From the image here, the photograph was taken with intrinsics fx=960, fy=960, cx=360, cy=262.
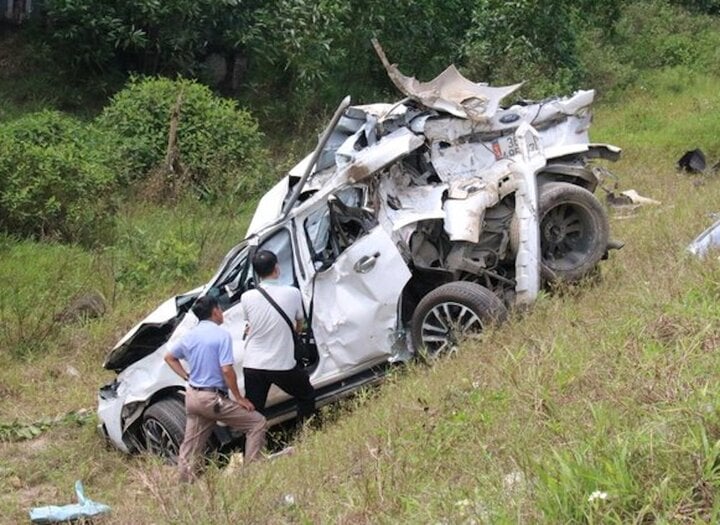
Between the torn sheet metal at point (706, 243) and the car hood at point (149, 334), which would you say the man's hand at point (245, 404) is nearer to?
the car hood at point (149, 334)

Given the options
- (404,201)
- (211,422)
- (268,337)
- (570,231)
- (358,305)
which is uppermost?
(404,201)

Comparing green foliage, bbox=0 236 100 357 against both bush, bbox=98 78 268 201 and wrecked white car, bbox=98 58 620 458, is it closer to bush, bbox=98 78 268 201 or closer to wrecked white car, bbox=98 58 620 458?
wrecked white car, bbox=98 58 620 458

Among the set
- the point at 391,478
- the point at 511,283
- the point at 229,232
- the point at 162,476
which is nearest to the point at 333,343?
the point at 511,283

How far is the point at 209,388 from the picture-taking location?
6750 mm

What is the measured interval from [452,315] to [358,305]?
73 cm

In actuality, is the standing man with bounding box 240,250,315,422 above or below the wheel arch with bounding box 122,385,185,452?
above

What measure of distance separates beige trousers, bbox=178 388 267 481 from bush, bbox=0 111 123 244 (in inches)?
256

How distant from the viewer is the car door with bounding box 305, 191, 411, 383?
292 inches

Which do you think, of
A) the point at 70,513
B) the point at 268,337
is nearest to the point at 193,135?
the point at 268,337

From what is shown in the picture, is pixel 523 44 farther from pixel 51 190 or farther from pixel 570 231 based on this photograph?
pixel 570 231

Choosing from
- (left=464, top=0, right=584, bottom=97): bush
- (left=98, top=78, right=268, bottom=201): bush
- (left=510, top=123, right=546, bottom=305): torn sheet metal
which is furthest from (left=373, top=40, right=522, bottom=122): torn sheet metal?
(left=464, top=0, right=584, bottom=97): bush

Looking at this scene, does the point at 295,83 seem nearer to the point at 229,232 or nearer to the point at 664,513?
the point at 229,232

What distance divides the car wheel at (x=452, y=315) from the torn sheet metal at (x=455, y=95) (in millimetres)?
1626

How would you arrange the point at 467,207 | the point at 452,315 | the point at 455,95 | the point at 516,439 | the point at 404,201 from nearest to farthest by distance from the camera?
the point at 516,439 → the point at 452,315 → the point at 467,207 → the point at 404,201 → the point at 455,95
